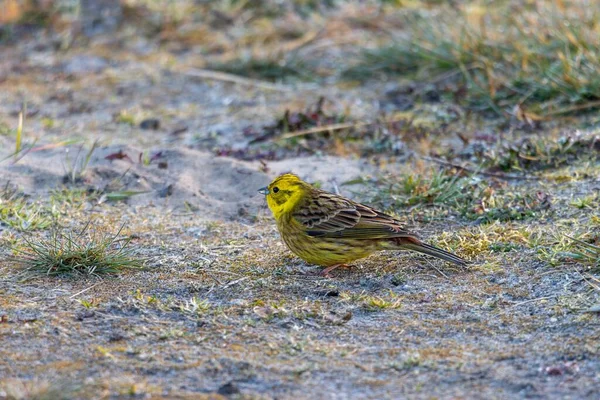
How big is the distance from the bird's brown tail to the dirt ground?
0.10 metres

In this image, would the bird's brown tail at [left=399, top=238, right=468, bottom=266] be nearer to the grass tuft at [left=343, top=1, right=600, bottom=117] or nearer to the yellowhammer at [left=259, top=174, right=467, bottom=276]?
the yellowhammer at [left=259, top=174, right=467, bottom=276]

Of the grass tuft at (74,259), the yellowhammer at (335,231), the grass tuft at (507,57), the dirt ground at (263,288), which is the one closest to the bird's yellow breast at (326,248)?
the yellowhammer at (335,231)

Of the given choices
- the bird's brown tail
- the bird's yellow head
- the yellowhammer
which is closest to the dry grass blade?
the bird's yellow head

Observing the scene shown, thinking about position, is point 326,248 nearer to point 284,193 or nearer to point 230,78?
point 284,193

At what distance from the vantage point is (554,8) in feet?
30.7

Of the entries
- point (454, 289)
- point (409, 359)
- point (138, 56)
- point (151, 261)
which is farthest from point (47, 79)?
point (409, 359)

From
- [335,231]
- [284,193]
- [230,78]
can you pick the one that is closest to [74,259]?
[284,193]

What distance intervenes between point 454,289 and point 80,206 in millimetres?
2821

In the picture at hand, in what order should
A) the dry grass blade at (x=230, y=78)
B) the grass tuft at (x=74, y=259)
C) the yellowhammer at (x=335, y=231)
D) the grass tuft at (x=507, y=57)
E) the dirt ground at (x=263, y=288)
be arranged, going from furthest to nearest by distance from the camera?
the dry grass blade at (x=230, y=78) → the grass tuft at (x=507, y=57) → the yellowhammer at (x=335, y=231) → the grass tuft at (x=74, y=259) → the dirt ground at (x=263, y=288)

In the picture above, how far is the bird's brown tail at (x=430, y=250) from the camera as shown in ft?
17.8

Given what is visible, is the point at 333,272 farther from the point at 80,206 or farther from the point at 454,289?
the point at 80,206

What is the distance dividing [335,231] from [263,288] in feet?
2.08

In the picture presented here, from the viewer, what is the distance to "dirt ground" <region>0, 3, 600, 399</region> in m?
4.14

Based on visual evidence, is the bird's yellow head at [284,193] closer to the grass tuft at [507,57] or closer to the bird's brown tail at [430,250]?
the bird's brown tail at [430,250]
